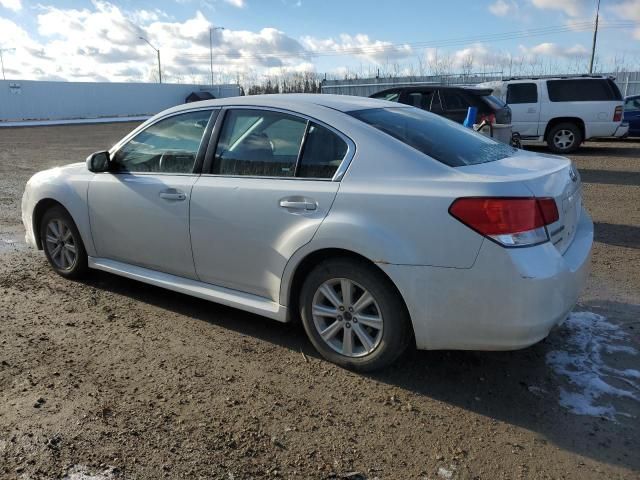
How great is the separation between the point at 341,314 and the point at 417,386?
617 millimetres

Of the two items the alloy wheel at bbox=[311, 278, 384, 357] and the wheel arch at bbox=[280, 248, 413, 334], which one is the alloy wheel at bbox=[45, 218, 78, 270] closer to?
the wheel arch at bbox=[280, 248, 413, 334]

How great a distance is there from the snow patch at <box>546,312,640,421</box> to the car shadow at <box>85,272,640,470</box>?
0.07 meters

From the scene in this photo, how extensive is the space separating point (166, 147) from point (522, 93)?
12.5 m

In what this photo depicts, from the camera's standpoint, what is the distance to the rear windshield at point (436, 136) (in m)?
3.40

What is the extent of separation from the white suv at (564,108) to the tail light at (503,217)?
12.6 meters

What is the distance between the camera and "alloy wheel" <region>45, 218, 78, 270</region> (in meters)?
5.03

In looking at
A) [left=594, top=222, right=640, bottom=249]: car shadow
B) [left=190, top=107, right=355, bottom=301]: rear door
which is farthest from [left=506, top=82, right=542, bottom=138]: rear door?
[left=190, top=107, right=355, bottom=301]: rear door

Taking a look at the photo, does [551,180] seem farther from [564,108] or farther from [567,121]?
[567,121]

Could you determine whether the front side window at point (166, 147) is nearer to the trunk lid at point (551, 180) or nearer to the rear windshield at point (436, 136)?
the rear windshield at point (436, 136)

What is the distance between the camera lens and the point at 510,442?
2814mm

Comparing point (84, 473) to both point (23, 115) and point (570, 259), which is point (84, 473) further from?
point (23, 115)

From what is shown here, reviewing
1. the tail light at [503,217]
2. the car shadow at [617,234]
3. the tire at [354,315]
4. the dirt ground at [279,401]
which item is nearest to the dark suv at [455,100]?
the car shadow at [617,234]

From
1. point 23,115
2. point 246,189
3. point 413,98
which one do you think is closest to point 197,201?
point 246,189

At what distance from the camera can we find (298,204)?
3.46 m
